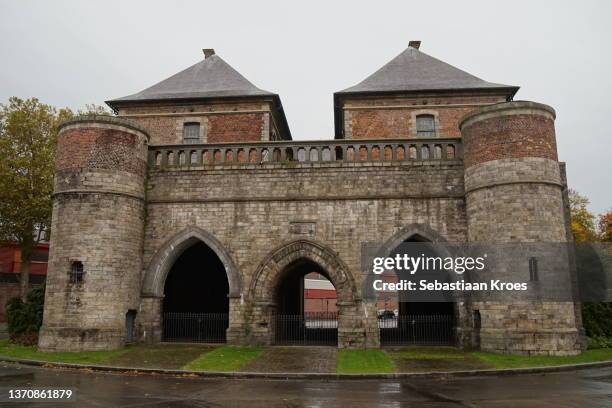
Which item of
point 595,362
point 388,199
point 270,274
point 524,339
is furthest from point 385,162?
point 595,362

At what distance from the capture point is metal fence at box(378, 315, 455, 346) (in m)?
16.0

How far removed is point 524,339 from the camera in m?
13.0

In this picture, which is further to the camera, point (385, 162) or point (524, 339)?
point (385, 162)

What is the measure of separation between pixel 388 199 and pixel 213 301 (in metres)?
9.87

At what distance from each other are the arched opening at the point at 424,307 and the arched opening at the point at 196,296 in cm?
639

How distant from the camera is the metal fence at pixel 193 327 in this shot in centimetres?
1744

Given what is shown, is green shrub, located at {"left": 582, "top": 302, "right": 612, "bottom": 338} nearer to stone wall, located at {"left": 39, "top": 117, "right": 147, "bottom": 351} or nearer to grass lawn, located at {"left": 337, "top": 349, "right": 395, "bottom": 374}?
grass lawn, located at {"left": 337, "top": 349, "right": 395, "bottom": 374}

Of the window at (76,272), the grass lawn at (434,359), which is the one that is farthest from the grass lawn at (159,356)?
the grass lawn at (434,359)

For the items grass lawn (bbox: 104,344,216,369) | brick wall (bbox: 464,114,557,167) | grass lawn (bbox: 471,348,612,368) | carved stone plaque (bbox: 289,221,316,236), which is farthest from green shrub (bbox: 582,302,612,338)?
grass lawn (bbox: 104,344,216,369)

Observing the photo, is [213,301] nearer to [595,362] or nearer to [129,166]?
[129,166]

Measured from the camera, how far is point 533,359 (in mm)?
12273

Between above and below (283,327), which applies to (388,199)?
above

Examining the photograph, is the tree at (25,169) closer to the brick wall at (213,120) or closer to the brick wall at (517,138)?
the brick wall at (213,120)

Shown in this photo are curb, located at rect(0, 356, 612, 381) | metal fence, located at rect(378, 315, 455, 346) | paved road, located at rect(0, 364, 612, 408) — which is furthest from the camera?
metal fence, located at rect(378, 315, 455, 346)
